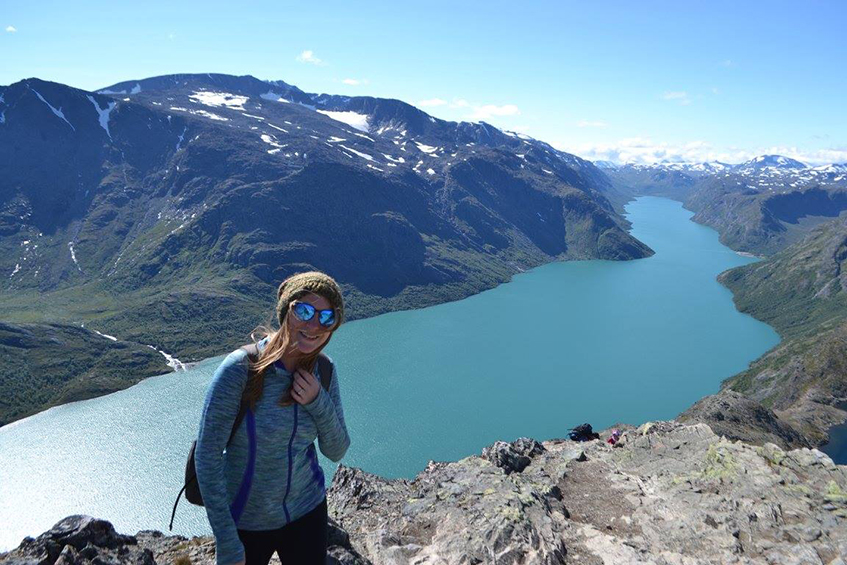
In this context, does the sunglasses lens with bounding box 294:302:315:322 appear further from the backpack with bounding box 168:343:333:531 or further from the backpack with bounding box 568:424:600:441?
the backpack with bounding box 568:424:600:441

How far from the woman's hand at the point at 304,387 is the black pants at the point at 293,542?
5.88 ft

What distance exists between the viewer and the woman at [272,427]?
477 centimetres

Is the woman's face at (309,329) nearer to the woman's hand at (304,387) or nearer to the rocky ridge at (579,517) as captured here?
the woman's hand at (304,387)

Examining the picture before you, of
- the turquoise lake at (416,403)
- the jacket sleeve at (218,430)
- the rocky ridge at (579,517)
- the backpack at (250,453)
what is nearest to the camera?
the jacket sleeve at (218,430)

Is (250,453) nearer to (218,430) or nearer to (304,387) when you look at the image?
(218,430)

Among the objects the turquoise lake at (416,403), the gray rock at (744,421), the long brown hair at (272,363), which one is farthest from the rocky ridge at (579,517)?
the turquoise lake at (416,403)

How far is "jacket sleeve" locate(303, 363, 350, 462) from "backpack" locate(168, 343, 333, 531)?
4.2 inches

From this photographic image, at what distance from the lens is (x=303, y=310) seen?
5.14 m

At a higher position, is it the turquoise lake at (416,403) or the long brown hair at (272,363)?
the long brown hair at (272,363)

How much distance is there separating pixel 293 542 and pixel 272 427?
71.2 inches

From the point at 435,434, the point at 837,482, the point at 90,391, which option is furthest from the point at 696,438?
the point at 90,391

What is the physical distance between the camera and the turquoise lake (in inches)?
3258

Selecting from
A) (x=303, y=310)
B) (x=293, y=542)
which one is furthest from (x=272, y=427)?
(x=293, y=542)

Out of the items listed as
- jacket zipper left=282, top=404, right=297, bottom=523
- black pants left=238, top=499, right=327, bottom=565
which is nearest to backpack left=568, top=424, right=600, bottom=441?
black pants left=238, top=499, right=327, bottom=565
